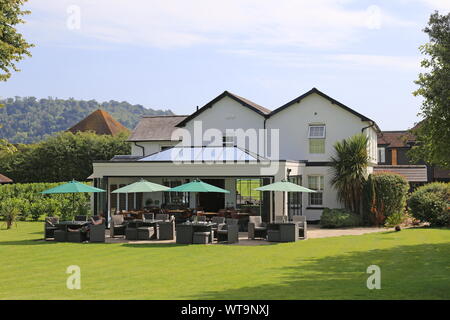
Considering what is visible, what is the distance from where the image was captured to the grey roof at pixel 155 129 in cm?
4528

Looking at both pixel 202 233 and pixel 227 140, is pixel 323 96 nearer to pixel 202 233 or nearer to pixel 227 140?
pixel 227 140

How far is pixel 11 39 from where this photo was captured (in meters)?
26.7

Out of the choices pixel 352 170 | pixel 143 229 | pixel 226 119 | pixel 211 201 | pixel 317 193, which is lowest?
pixel 143 229

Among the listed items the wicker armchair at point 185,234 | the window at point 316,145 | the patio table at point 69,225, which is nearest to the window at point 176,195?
the window at point 316,145

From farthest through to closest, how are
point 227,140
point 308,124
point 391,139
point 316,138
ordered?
point 391,139 < point 227,140 < point 308,124 < point 316,138

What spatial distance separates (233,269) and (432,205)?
17.9 m

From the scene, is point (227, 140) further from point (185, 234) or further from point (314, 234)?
point (185, 234)

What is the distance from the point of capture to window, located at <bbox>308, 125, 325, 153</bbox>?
36.4 metres

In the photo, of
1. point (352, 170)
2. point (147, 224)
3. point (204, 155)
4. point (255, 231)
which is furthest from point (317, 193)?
point (147, 224)

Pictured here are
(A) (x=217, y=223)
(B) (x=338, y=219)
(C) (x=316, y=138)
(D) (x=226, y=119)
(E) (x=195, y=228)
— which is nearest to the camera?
(E) (x=195, y=228)

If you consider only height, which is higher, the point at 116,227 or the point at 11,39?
the point at 11,39

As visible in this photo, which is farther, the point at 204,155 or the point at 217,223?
the point at 204,155

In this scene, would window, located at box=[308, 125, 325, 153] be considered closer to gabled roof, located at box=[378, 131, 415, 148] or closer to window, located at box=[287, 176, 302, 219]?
window, located at box=[287, 176, 302, 219]

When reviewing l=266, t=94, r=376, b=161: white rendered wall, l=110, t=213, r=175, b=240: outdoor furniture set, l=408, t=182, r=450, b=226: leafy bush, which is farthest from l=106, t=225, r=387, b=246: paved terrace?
l=266, t=94, r=376, b=161: white rendered wall
